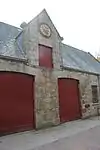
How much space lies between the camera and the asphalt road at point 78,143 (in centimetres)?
718

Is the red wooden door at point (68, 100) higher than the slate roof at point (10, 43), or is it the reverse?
the slate roof at point (10, 43)

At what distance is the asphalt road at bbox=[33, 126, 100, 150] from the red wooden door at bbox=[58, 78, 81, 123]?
3.27 m

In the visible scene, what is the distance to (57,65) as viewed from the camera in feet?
42.0

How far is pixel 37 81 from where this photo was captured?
11219mm

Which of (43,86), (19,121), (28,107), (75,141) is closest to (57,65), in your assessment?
(43,86)

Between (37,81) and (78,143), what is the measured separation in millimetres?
4512

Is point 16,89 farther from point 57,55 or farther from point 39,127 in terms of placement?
point 57,55

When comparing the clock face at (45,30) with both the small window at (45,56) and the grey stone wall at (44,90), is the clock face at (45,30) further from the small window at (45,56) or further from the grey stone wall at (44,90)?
the grey stone wall at (44,90)

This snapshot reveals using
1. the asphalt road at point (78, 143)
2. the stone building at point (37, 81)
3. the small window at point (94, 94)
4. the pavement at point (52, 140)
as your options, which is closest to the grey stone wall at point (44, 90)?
the stone building at point (37, 81)

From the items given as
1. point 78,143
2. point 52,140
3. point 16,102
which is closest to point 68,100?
point 16,102

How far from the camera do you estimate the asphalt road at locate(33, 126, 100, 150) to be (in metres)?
7.18

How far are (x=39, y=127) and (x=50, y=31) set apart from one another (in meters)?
6.04

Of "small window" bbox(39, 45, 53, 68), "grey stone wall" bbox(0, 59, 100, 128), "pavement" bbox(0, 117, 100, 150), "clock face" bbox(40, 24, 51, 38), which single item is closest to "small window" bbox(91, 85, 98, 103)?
"grey stone wall" bbox(0, 59, 100, 128)

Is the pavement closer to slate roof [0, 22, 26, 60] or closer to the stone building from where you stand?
the stone building
